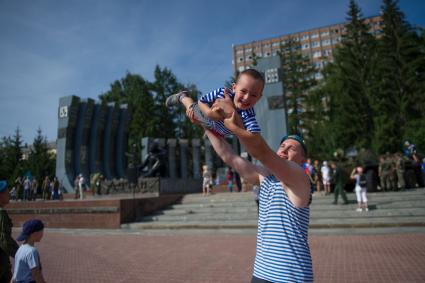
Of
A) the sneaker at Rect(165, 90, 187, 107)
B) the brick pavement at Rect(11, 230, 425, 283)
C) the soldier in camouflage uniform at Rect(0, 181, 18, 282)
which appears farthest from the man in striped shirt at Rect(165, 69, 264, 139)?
the brick pavement at Rect(11, 230, 425, 283)

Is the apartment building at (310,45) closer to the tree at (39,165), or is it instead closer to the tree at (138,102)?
the tree at (138,102)

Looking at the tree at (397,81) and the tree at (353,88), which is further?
the tree at (353,88)

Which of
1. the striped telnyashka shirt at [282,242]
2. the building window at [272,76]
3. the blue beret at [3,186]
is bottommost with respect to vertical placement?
the striped telnyashka shirt at [282,242]

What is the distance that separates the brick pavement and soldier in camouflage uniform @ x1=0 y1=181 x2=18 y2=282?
2.74 m

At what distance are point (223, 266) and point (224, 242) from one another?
116 inches

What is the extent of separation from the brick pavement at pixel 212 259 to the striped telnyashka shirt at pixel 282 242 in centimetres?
406

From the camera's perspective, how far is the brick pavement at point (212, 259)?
570 centimetres

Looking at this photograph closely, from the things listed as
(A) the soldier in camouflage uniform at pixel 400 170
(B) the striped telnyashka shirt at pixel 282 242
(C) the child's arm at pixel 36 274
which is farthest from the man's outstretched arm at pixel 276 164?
(A) the soldier in camouflage uniform at pixel 400 170

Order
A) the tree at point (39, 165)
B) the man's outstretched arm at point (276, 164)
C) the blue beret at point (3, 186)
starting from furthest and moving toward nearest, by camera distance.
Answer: the tree at point (39, 165), the blue beret at point (3, 186), the man's outstretched arm at point (276, 164)

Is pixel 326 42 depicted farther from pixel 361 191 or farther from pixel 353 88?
pixel 361 191

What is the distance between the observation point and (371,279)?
5164mm

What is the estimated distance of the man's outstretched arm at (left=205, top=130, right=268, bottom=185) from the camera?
2037 mm

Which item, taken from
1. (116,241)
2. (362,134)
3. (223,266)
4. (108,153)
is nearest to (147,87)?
(108,153)

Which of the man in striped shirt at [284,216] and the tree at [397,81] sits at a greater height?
the tree at [397,81]
